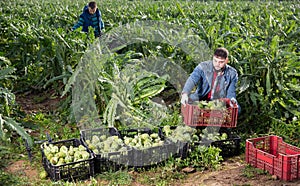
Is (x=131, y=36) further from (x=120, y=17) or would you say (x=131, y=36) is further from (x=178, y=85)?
(x=120, y=17)

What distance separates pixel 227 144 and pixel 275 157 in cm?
85

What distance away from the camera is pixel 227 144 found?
5297mm

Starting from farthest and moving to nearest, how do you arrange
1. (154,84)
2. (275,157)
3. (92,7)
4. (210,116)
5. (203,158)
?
(92,7) < (154,84) < (210,116) < (203,158) < (275,157)

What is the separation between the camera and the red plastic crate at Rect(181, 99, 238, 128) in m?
5.11

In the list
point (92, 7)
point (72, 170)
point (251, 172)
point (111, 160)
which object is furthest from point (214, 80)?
point (92, 7)

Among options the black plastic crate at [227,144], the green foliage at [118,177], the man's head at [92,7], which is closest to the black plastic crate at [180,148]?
the black plastic crate at [227,144]

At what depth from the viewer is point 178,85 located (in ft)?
22.6

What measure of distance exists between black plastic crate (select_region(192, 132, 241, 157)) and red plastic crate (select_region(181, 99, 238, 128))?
21 centimetres

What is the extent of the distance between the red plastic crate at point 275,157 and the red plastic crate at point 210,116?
37 centimetres

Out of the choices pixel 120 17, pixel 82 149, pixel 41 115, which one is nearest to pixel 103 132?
pixel 82 149

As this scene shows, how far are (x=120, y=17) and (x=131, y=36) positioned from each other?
3.98 m

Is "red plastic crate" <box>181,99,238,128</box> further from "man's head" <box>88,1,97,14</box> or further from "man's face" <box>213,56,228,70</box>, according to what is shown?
"man's head" <box>88,1,97,14</box>

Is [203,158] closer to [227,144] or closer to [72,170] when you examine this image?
[227,144]

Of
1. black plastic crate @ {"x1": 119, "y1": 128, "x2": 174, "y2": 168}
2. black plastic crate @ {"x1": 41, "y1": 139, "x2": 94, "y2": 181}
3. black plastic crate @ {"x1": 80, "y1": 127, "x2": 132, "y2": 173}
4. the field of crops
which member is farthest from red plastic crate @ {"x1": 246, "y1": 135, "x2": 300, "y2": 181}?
black plastic crate @ {"x1": 41, "y1": 139, "x2": 94, "y2": 181}
